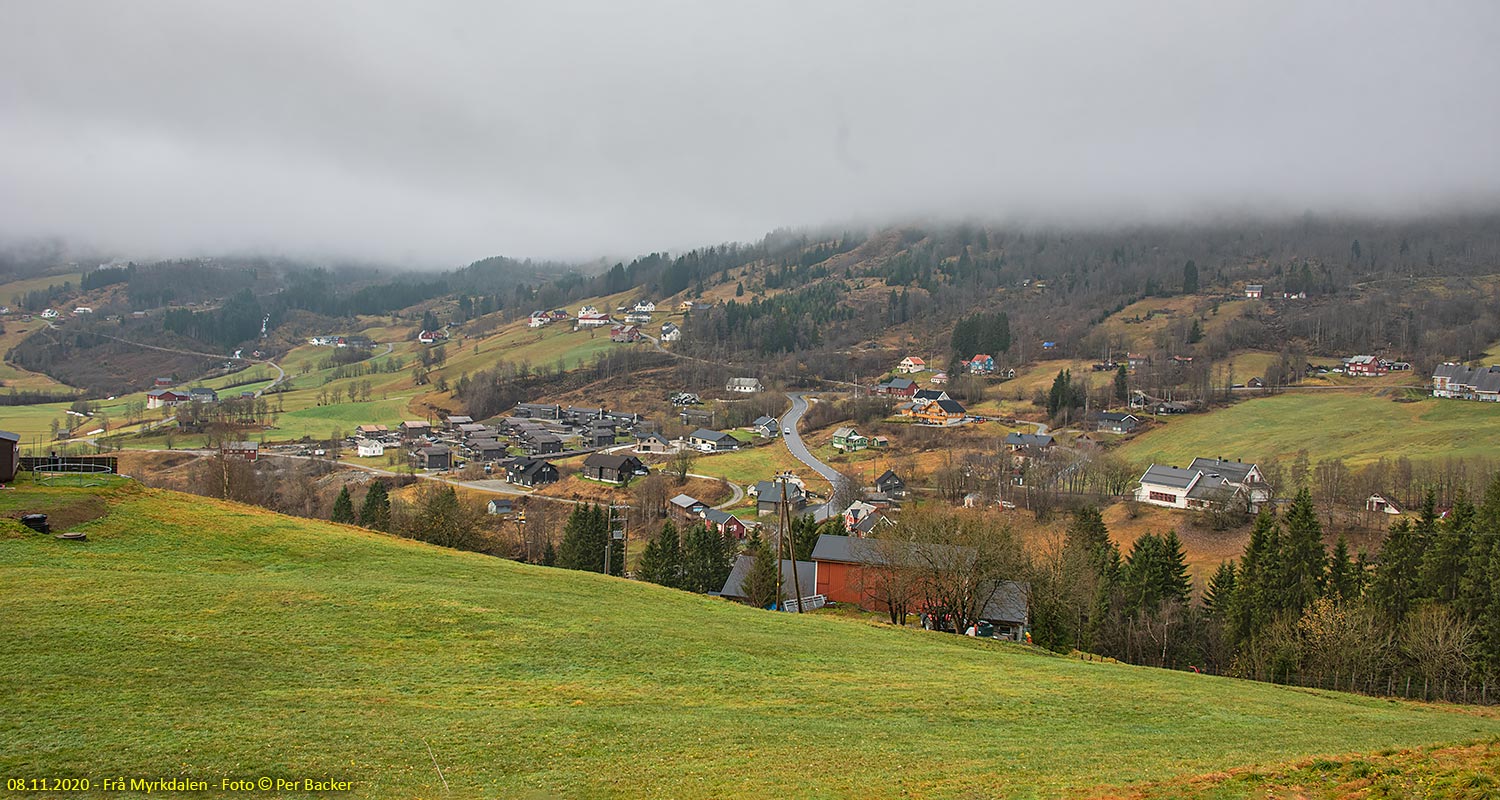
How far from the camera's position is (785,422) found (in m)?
→ 131

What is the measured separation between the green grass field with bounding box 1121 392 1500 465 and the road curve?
36.1 meters

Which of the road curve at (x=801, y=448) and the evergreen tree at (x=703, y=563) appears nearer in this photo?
the evergreen tree at (x=703, y=563)

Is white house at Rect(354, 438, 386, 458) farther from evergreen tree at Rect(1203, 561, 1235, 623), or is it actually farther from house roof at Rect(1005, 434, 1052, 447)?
evergreen tree at Rect(1203, 561, 1235, 623)

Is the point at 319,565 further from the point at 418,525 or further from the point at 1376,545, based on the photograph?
the point at 1376,545

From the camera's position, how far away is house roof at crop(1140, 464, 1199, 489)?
79812 millimetres

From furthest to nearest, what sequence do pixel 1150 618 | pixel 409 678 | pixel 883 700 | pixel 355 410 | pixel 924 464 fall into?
pixel 355 410 < pixel 924 464 < pixel 1150 618 < pixel 883 700 < pixel 409 678

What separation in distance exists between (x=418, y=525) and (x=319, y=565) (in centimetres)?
2615

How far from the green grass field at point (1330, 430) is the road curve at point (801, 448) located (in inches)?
1420

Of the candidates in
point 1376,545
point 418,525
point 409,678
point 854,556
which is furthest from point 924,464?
point 409,678

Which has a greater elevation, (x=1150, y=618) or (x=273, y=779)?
(x=273, y=779)

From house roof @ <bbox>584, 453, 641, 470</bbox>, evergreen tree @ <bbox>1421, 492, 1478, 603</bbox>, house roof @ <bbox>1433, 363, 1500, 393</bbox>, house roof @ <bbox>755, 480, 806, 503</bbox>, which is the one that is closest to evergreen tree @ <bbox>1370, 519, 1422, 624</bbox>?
evergreen tree @ <bbox>1421, 492, 1478, 603</bbox>

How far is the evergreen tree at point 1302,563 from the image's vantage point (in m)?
41.0

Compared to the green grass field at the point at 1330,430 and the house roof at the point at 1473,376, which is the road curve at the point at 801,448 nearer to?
the green grass field at the point at 1330,430

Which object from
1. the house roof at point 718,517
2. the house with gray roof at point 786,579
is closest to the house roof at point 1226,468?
the house roof at point 718,517
